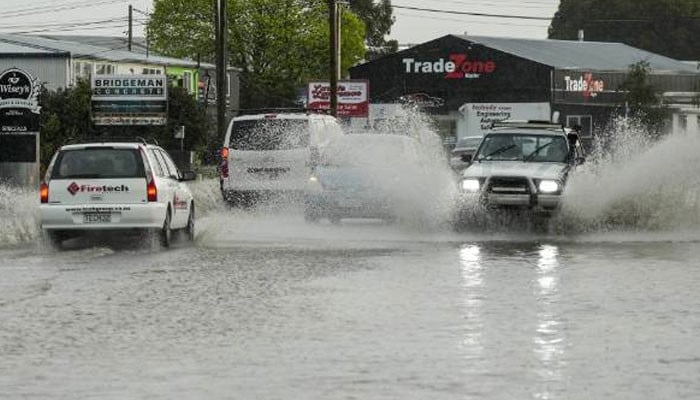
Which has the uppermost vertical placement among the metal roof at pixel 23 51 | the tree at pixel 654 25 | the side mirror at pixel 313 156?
the tree at pixel 654 25

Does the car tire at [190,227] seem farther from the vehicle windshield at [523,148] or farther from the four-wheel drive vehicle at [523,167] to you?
the vehicle windshield at [523,148]

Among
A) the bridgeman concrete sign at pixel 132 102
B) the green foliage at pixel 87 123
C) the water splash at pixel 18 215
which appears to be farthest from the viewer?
the green foliage at pixel 87 123

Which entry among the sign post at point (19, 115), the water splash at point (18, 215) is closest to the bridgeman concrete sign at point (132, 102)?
the sign post at point (19, 115)

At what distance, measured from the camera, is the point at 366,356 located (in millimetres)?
12031

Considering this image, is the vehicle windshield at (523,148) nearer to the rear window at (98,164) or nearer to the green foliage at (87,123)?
the rear window at (98,164)

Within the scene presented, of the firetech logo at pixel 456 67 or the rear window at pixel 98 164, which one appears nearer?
the rear window at pixel 98 164

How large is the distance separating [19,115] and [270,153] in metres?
5.77

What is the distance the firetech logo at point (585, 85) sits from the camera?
95000 millimetres

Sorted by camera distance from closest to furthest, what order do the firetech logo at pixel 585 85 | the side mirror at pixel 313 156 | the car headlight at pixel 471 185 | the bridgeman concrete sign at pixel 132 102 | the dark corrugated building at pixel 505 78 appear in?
1. the car headlight at pixel 471 185
2. the side mirror at pixel 313 156
3. the bridgeman concrete sign at pixel 132 102
4. the dark corrugated building at pixel 505 78
5. the firetech logo at pixel 585 85

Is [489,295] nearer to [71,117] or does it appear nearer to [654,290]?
[654,290]

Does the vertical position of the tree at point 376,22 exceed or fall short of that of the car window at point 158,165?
it exceeds it

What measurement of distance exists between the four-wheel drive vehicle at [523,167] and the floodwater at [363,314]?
0.54 metres

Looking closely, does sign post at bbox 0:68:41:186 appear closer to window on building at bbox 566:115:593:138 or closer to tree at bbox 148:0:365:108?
window on building at bbox 566:115:593:138

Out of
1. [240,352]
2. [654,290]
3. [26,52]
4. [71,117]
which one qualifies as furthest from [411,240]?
[26,52]
